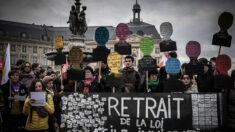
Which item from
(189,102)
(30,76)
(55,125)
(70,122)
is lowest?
(55,125)

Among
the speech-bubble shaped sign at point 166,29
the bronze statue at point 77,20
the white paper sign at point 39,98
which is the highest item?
the bronze statue at point 77,20

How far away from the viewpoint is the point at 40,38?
4928 cm

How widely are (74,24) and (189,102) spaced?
9.30 m

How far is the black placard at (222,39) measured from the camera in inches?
114

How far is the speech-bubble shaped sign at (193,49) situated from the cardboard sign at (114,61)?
1.00 metres

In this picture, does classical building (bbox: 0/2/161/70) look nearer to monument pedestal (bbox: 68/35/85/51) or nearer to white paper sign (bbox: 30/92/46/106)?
monument pedestal (bbox: 68/35/85/51)

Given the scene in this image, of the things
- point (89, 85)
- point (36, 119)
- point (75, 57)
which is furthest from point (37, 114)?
point (75, 57)

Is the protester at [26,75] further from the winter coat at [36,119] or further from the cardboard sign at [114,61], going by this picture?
the cardboard sign at [114,61]

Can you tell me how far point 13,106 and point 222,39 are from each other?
3674mm

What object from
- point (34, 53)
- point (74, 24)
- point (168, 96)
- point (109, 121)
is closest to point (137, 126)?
point (109, 121)

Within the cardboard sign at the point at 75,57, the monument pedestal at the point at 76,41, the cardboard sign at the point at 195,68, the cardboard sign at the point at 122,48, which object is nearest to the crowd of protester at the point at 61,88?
the cardboard sign at the point at 195,68

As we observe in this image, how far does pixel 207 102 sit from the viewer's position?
8.52ft

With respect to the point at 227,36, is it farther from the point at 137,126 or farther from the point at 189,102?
the point at 137,126

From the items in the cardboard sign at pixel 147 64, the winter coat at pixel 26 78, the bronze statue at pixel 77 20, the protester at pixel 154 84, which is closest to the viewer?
the cardboard sign at pixel 147 64
